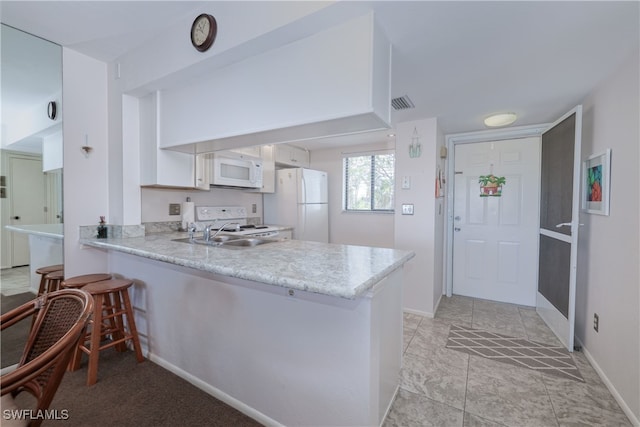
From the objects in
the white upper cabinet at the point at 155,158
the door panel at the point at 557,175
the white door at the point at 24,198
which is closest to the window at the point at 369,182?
the door panel at the point at 557,175

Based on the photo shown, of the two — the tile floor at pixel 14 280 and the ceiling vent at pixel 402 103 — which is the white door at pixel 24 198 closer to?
the tile floor at pixel 14 280

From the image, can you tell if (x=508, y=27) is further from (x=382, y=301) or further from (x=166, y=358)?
(x=166, y=358)

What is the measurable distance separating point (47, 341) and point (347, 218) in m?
3.83

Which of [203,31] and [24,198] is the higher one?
[203,31]

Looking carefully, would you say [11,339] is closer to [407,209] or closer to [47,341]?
Result: [47,341]

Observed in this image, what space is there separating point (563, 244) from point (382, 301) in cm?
210

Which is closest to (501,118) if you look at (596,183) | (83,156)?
(596,183)

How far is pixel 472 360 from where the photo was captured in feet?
7.13

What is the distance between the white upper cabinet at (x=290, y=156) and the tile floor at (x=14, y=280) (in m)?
2.77

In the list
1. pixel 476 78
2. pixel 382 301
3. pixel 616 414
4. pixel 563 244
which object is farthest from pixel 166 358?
pixel 563 244

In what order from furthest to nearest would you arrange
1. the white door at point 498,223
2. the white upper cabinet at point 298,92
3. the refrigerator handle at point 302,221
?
1. the refrigerator handle at point 302,221
2. the white door at point 498,223
3. the white upper cabinet at point 298,92

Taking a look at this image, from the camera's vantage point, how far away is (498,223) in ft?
11.2

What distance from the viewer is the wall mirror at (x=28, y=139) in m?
1.95

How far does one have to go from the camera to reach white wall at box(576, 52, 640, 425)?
5.27 ft
